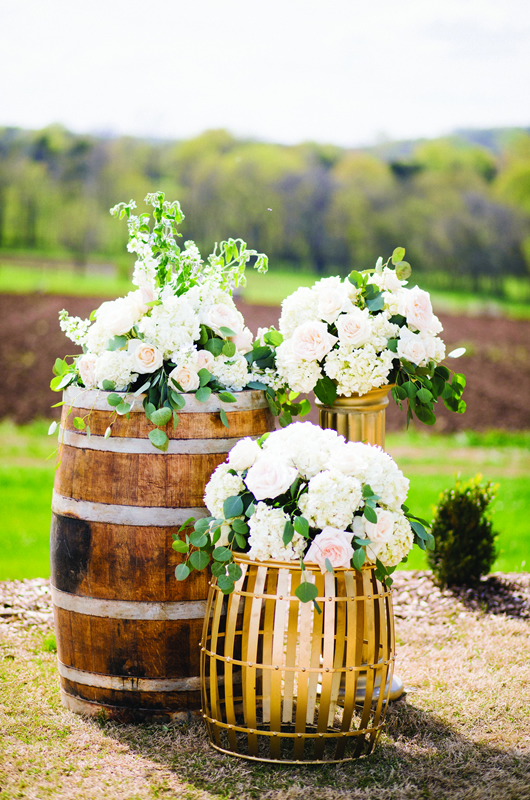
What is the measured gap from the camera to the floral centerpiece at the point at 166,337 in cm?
302

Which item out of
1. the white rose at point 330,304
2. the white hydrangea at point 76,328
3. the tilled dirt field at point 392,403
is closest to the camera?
the white rose at point 330,304

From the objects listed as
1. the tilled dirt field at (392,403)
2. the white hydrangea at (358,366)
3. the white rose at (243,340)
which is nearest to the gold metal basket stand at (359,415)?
the white hydrangea at (358,366)

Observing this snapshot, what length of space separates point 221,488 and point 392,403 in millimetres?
→ 12614

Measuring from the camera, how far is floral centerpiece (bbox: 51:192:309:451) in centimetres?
302

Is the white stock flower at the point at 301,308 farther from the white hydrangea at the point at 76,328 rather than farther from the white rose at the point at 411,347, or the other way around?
the white hydrangea at the point at 76,328

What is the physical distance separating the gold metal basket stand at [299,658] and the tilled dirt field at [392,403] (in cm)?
996

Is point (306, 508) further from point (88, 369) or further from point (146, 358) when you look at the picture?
point (88, 369)

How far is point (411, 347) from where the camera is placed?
3.20 metres

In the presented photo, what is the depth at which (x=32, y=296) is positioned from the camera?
2217cm

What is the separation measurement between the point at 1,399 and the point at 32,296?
7.90 metres

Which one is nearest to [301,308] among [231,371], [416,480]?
[231,371]

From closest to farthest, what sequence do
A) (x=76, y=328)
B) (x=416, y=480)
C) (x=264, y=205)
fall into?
(x=76, y=328) → (x=416, y=480) → (x=264, y=205)

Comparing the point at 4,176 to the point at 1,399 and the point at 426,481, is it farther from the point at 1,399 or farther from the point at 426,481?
the point at 426,481

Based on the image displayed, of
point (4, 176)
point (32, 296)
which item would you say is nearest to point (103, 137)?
point (4, 176)
